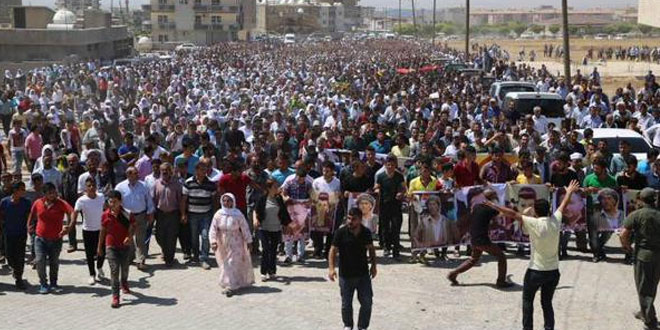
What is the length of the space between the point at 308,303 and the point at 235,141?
24.7ft

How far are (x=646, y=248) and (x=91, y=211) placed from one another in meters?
6.27

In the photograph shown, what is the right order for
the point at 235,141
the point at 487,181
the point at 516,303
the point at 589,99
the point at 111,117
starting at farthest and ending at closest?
the point at 589,99 → the point at 111,117 → the point at 235,141 → the point at 487,181 → the point at 516,303

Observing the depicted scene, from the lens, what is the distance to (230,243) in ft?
37.4

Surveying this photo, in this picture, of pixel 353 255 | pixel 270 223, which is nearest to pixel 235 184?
pixel 270 223

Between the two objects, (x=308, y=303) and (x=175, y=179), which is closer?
(x=308, y=303)

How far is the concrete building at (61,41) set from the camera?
55469 millimetres

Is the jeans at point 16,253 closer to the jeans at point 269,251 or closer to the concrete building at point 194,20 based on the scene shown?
the jeans at point 269,251

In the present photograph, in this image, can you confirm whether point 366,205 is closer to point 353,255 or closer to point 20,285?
point 353,255

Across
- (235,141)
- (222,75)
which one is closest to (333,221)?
(235,141)

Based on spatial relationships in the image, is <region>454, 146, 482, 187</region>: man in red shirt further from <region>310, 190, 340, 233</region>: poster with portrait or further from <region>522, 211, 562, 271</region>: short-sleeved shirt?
<region>522, 211, 562, 271</region>: short-sleeved shirt

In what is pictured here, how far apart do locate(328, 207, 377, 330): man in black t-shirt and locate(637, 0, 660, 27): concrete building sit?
138 feet

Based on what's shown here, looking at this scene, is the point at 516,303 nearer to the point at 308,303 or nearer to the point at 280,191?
the point at 308,303

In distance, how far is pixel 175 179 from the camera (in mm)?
12867

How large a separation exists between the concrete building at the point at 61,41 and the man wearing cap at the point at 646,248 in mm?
48292
